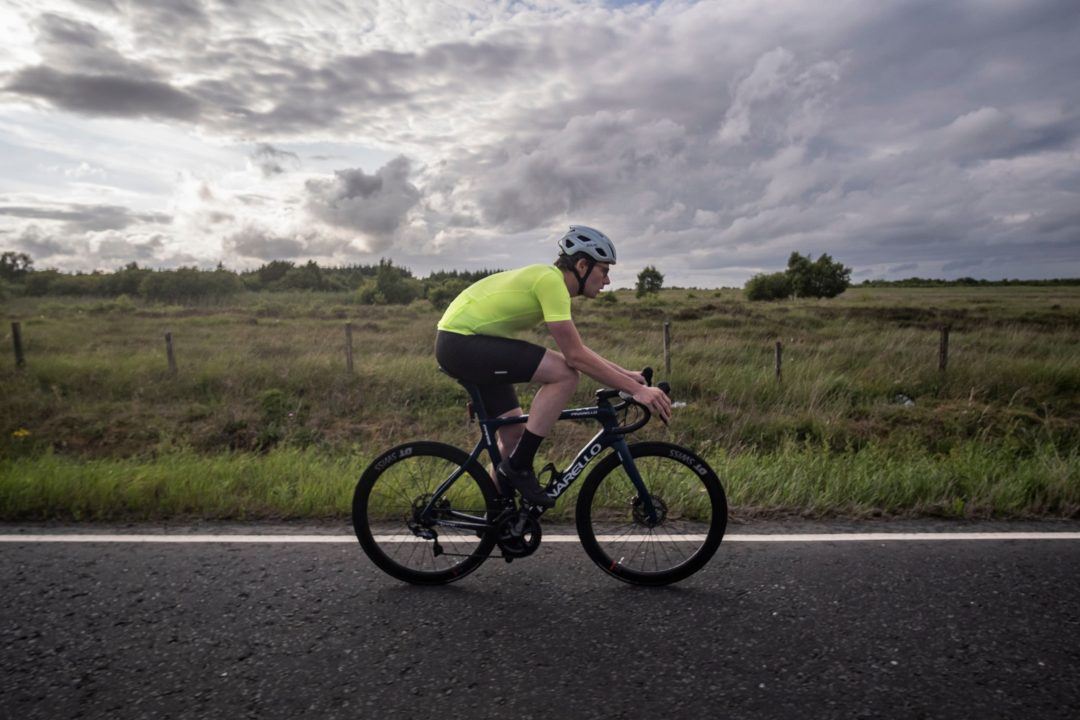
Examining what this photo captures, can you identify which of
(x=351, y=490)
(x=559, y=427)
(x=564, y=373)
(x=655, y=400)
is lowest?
(x=559, y=427)

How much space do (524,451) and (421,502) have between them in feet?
2.30

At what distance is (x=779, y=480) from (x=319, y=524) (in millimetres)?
3551

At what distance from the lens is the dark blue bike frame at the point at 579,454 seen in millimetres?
3445

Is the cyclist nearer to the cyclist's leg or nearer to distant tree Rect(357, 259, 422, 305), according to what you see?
the cyclist's leg

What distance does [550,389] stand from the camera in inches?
132

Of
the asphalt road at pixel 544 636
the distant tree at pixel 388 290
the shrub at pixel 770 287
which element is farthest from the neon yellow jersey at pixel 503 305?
the shrub at pixel 770 287

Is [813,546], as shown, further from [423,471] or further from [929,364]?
[929,364]

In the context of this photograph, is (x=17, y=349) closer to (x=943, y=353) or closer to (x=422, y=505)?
(x=422, y=505)

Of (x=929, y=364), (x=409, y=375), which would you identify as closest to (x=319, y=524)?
(x=409, y=375)

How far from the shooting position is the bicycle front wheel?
341 cm

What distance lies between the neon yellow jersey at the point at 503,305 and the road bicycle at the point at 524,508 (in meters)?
0.35

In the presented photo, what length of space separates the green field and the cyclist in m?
1.88

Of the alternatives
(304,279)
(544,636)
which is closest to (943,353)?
(544,636)

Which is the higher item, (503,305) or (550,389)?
(503,305)
